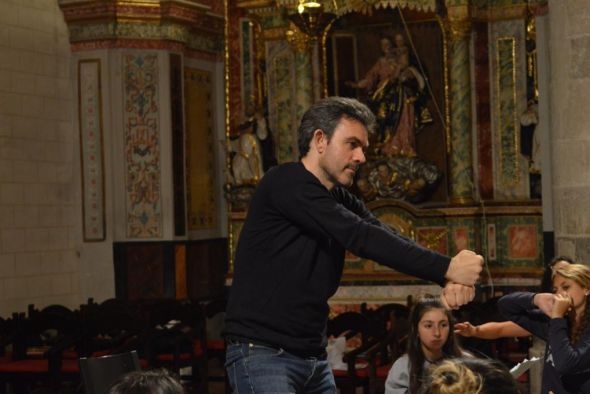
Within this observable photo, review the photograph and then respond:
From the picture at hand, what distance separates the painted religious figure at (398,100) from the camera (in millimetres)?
14828

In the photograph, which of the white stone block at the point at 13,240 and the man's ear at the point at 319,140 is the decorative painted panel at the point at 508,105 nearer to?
the white stone block at the point at 13,240

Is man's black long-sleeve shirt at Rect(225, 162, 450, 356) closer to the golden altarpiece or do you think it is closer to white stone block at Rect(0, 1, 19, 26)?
the golden altarpiece

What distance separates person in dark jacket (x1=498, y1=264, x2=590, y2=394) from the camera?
18.7ft

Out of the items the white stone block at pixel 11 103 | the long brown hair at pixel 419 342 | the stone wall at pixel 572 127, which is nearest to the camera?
the long brown hair at pixel 419 342

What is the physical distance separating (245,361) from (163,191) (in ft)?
35.5

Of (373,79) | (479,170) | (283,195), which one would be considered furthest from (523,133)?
(283,195)

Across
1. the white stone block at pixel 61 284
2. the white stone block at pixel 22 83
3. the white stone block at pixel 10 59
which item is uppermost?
the white stone block at pixel 10 59

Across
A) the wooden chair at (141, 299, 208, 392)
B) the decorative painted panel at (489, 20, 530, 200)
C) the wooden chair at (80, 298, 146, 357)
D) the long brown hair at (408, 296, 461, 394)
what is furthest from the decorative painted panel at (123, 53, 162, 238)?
the long brown hair at (408, 296, 461, 394)

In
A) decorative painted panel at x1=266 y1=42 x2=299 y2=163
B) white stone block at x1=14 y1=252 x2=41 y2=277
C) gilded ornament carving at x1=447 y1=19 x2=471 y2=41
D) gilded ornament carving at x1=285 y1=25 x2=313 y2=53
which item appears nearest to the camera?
white stone block at x1=14 y1=252 x2=41 y2=277

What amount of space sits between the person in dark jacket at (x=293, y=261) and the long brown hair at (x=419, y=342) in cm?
171

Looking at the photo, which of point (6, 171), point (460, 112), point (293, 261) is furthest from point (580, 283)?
point (6, 171)

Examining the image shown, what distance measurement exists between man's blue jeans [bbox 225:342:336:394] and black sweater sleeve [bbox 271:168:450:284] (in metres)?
0.43

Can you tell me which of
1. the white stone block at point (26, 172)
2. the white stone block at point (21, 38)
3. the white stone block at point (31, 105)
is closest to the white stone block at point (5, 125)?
the white stone block at point (31, 105)

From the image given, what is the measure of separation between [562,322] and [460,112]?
28.6 ft
